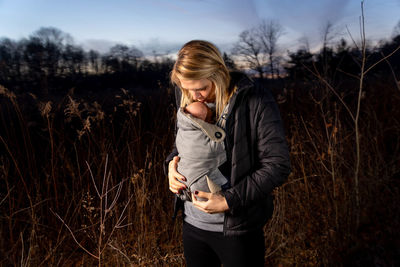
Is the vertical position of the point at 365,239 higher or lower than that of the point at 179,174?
lower

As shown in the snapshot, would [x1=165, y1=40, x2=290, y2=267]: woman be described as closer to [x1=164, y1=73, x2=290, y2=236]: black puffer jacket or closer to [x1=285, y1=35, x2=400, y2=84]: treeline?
[x1=164, y1=73, x2=290, y2=236]: black puffer jacket

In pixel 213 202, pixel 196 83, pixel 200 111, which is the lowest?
pixel 213 202

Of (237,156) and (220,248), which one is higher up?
(237,156)

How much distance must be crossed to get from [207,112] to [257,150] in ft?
0.85

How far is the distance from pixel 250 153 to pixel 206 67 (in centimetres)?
38

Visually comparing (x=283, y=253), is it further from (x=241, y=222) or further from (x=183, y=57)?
(x=183, y=57)

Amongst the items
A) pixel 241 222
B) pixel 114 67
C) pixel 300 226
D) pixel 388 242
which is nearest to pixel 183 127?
pixel 241 222

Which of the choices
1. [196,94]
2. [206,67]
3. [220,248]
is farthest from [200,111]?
[220,248]

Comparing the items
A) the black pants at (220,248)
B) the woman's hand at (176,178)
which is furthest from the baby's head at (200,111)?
the black pants at (220,248)

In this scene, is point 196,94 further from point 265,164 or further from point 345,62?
point 345,62

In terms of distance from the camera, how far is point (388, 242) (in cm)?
254

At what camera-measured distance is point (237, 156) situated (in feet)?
3.49

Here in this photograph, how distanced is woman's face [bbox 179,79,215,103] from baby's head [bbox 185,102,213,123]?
34 millimetres

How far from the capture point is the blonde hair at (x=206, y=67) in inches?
41.9
